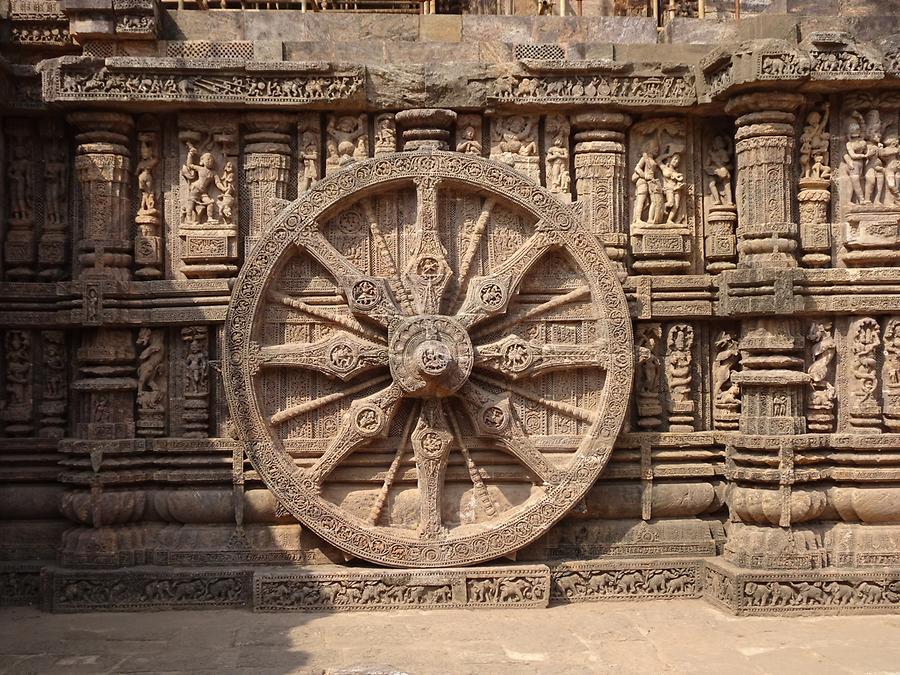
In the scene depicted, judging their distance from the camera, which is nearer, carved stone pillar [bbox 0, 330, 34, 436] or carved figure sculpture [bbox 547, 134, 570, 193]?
carved stone pillar [bbox 0, 330, 34, 436]

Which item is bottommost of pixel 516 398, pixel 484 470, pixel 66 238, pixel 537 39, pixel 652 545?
pixel 652 545

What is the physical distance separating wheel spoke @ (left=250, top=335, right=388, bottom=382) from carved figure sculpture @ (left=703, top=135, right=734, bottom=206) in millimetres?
3271

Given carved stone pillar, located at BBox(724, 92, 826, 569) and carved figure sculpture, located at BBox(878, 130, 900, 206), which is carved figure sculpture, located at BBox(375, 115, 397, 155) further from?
carved figure sculpture, located at BBox(878, 130, 900, 206)

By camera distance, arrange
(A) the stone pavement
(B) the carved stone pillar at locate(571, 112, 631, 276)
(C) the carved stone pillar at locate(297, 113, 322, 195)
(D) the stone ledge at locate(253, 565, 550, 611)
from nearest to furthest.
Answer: (A) the stone pavement
(D) the stone ledge at locate(253, 565, 550, 611)
(C) the carved stone pillar at locate(297, 113, 322, 195)
(B) the carved stone pillar at locate(571, 112, 631, 276)

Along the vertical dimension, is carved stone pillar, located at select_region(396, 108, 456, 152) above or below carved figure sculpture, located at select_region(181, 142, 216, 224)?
above

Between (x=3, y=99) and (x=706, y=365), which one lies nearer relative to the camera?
(x=3, y=99)

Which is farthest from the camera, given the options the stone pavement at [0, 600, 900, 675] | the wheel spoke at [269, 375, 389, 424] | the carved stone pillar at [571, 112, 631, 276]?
the carved stone pillar at [571, 112, 631, 276]

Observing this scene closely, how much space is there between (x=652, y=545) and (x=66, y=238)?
5687 mm

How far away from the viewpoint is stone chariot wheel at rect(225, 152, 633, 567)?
26.5 ft

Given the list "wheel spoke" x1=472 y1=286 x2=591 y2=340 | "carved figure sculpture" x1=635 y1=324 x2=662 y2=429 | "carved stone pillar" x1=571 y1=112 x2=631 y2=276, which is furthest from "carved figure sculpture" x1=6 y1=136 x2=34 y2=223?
"carved figure sculpture" x1=635 y1=324 x2=662 y2=429

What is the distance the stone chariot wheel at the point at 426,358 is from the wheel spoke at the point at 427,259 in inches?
0.5

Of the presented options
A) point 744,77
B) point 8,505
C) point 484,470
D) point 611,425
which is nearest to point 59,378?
point 8,505

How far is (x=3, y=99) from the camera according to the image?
8258 millimetres

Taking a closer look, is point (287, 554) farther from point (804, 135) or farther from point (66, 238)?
point (804, 135)
